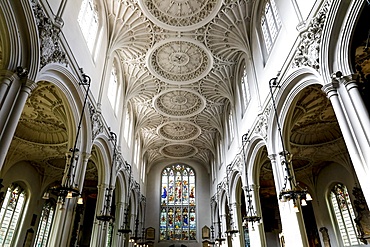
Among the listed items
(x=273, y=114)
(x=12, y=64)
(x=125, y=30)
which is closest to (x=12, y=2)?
(x=12, y=64)

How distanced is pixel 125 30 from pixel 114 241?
12156 millimetres

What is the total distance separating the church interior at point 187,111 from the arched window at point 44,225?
108 millimetres

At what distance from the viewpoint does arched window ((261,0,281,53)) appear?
36.0 feet

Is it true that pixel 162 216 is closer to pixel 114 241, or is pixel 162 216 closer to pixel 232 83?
pixel 114 241

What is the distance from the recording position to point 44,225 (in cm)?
1981

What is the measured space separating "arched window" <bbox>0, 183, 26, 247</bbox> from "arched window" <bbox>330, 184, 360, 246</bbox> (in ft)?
68.7

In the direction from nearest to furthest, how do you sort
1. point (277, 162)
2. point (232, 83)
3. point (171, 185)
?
1. point (277, 162)
2. point (232, 83)
3. point (171, 185)

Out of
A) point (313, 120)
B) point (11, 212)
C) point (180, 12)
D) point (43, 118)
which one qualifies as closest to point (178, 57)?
point (180, 12)

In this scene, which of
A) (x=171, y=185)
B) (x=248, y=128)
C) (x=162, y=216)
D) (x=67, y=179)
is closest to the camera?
(x=67, y=179)

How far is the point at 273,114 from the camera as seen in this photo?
10.6 m

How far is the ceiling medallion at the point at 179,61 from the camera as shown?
51.1 ft

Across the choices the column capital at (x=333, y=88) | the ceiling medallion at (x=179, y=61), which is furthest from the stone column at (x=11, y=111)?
the ceiling medallion at (x=179, y=61)

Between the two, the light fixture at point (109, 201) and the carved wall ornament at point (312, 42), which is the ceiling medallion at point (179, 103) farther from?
the carved wall ornament at point (312, 42)

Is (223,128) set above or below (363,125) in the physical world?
above
